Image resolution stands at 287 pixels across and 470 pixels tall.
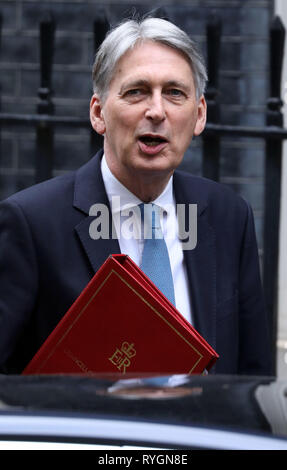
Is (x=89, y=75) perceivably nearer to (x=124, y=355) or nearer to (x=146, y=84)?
(x=146, y=84)

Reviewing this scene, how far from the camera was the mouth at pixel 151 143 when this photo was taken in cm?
294

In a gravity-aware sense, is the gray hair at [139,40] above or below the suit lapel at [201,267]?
above

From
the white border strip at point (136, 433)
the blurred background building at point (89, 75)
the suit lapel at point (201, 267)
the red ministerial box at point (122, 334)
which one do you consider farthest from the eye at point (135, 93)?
the blurred background building at point (89, 75)

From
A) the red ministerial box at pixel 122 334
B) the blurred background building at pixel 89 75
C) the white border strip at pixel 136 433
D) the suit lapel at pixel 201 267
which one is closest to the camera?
the white border strip at pixel 136 433

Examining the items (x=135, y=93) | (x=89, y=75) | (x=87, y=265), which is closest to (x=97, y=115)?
(x=135, y=93)

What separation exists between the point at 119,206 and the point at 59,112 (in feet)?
13.2

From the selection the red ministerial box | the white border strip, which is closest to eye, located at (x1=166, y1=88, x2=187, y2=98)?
the red ministerial box

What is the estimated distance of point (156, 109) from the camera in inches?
115

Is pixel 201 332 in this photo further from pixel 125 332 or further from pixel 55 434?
pixel 55 434

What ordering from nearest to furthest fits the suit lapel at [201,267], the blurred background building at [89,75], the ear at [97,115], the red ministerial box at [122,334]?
the red ministerial box at [122,334] → the suit lapel at [201,267] → the ear at [97,115] → the blurred background building at [89,75]

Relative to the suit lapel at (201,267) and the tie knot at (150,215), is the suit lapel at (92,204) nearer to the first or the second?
the tie knot at (150,215)

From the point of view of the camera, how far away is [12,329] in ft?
9.41

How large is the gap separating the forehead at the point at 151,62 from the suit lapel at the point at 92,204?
1.00 feet

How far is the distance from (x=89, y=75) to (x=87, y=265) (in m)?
4.27
